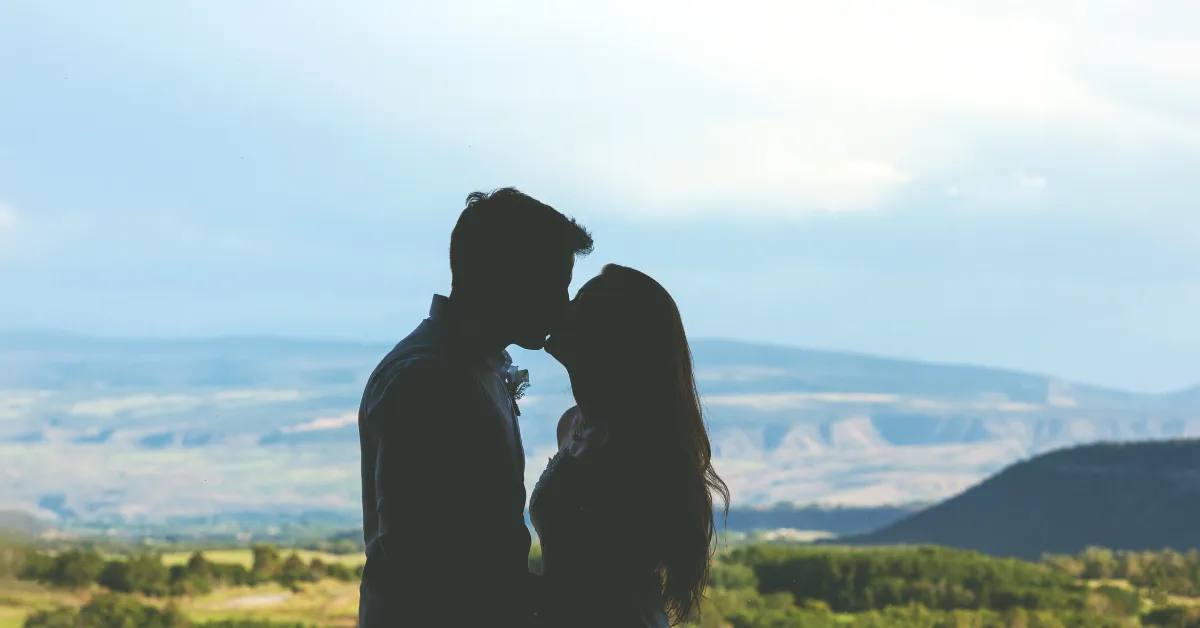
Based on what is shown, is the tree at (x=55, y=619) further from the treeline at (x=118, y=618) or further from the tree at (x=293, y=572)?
the tree at (x=293, y=572)

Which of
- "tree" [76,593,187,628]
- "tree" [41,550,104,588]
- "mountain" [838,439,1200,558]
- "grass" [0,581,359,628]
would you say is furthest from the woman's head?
"mountain" [838,439,1200,558]

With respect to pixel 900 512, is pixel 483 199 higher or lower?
higher

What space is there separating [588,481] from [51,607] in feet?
28.3

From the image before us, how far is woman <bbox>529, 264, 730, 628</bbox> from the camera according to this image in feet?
9.69

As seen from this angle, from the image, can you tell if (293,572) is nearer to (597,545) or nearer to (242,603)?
(242,603)

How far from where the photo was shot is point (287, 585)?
1059 centimetres

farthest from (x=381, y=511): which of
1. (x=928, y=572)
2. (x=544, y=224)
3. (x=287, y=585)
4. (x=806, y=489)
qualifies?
(x=806, y=489)

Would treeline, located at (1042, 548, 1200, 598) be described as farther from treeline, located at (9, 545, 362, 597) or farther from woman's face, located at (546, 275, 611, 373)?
woman's face, located at (546, 275, 611, 373)

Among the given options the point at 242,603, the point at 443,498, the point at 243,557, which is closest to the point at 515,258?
the point at 443,498

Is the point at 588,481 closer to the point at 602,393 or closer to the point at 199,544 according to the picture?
the point at 602,393

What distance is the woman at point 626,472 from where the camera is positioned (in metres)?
2.95

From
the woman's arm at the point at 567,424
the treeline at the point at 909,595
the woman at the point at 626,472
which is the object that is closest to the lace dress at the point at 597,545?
the woman at the point at 626,472

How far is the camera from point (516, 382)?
2.74m

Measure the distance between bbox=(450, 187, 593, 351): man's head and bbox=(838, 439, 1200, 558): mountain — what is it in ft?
60.7
